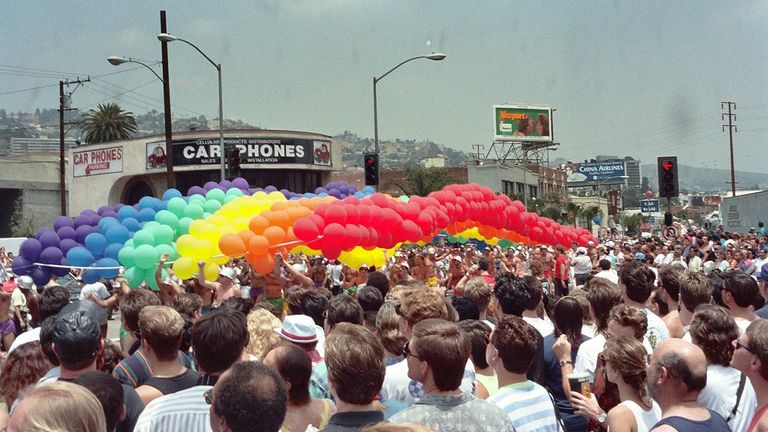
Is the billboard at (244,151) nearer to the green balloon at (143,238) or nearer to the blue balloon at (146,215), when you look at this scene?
the blue balloon at (146,215)

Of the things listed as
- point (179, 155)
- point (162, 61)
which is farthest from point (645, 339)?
point (179, 155)

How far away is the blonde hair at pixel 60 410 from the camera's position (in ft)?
8.34

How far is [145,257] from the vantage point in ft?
36.9

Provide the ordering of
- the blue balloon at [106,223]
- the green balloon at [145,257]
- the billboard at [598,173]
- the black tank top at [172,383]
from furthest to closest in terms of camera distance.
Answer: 1. the billboard at [598,173]
2. the blue balloon at [106,223]
3. the green balloon at [145,257]
4. the black tank top at [172,383]

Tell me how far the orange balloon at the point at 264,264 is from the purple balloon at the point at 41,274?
3322mm

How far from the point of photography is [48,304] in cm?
675

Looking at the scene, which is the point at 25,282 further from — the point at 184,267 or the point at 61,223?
the point at 184,267

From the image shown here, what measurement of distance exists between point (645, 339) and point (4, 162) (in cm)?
5658

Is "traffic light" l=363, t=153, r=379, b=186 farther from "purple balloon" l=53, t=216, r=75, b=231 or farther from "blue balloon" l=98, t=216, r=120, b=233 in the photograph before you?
"purple balloon" l=53, t=216, r=75, b=231

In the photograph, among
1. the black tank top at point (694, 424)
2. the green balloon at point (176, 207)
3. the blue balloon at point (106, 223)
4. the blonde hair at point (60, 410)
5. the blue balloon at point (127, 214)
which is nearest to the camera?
the blonde hair at point (60, 410)

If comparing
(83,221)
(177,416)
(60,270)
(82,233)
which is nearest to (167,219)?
(82,233)

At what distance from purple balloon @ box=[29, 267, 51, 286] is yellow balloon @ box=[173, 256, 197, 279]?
224 cm

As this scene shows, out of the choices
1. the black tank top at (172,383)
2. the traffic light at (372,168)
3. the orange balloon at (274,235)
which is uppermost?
the traffic light at (372,168)

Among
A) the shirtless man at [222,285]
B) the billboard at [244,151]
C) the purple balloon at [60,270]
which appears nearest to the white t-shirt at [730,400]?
the shirtless man at [222,285]
